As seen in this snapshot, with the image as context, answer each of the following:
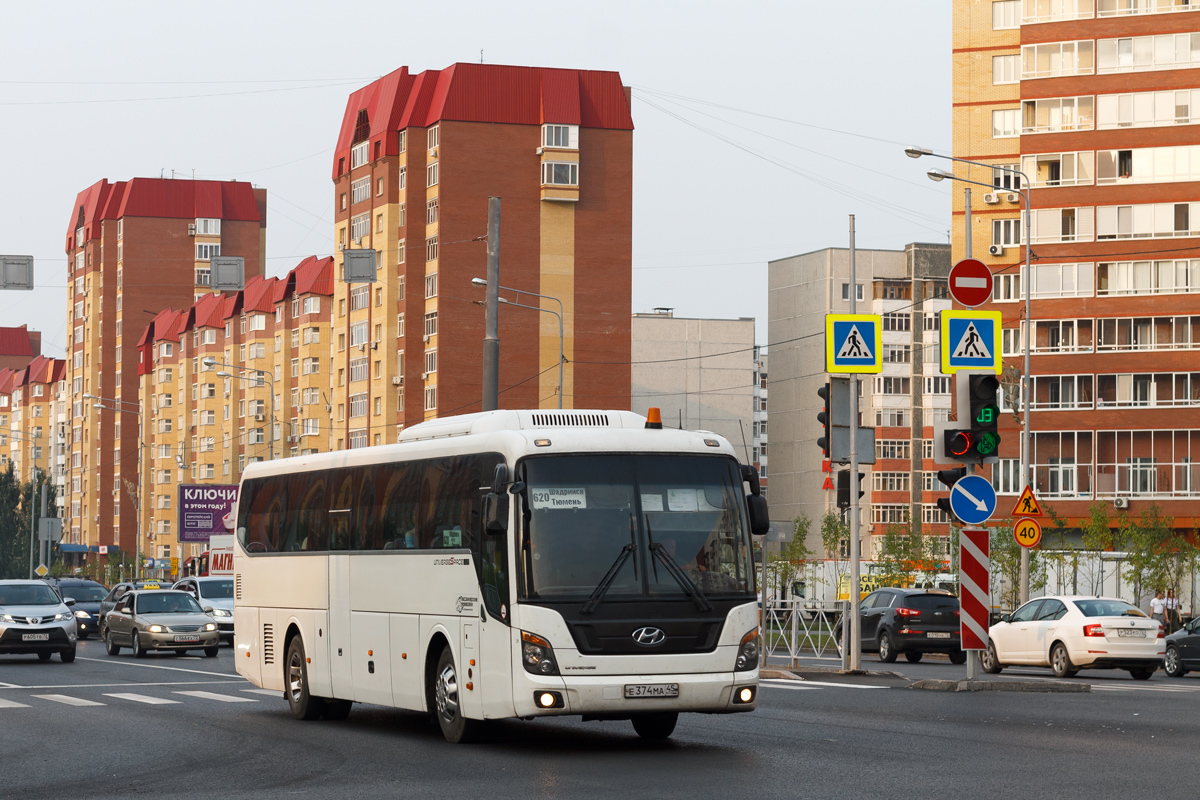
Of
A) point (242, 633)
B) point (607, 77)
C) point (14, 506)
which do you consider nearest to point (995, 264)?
point (607, 77)

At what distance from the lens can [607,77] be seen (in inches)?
3711

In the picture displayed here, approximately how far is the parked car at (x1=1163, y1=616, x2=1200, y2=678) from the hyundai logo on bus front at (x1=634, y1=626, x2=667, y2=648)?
68.5 ft

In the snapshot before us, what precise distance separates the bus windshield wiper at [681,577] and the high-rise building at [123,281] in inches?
4583

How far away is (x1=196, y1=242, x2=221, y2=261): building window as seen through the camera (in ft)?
430

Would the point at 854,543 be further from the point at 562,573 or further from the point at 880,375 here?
the point at 880,375

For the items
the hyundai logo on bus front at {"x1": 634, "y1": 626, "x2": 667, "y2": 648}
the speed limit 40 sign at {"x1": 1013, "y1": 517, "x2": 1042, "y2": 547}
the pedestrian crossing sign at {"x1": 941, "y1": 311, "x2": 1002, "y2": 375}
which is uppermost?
the pedestrian crossing sign at {"x1": 941, "y1": 311, "x2": 1002, "y2": 375}

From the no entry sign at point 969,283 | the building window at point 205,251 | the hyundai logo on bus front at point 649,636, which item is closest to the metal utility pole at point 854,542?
the no entry sign at point 969,283

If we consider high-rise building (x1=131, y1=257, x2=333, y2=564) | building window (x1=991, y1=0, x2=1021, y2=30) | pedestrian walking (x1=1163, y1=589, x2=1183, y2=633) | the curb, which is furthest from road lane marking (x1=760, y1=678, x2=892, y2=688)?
high-rise building (x1=131, y1=257, x2=333, y2=564)

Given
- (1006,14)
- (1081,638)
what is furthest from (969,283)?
(1006,14)

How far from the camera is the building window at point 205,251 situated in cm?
13112

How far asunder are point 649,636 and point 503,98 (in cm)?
7905

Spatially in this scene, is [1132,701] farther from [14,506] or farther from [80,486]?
[80,486]

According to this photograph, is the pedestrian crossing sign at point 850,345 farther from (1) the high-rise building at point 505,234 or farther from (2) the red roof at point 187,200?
(2) the red roof at point 187,200

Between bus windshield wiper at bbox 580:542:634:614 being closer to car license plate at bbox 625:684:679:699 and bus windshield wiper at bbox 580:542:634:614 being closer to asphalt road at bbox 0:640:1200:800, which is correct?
car license plate at bbox 625:684:679:699
